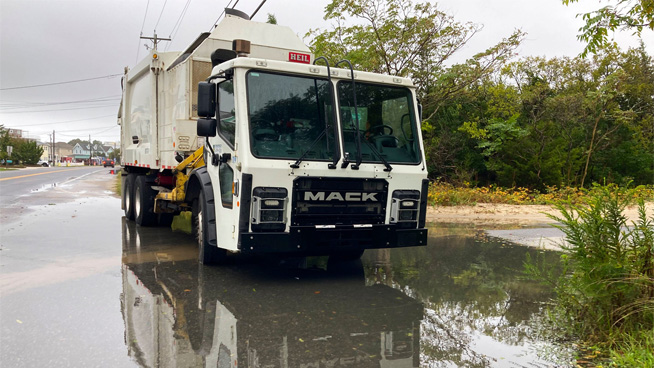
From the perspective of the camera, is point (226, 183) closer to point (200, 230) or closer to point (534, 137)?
point (200, 230)

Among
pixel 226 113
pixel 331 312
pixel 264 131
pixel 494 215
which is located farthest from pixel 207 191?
pixel 494 215

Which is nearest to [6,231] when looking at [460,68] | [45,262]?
[45,262]

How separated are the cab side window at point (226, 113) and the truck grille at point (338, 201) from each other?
1078 millimetres

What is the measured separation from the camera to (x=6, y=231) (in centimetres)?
1051

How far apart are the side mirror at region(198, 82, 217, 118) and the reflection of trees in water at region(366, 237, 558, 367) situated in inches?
116

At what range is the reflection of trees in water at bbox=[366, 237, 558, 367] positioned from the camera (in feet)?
15.1

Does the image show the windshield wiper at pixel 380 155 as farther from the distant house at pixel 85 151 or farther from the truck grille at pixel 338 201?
the distant house at pixel 85 151

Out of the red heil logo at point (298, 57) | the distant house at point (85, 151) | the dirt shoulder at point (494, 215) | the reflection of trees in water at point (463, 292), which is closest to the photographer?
the reflection of trees in water at point (463, 292)

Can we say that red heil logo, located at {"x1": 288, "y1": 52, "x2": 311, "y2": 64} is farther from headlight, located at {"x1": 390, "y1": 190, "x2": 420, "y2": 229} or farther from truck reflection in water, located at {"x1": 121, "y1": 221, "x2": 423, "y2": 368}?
truck reflection in water, located at {"x1": 121, "y1": 221, "x2": 423, "y2": 368}

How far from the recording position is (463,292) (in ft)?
20.8

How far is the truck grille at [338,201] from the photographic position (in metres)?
6.17

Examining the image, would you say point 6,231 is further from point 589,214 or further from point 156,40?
point 156,40

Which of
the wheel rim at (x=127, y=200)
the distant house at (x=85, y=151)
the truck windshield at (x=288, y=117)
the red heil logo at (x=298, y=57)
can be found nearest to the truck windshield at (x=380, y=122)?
the truck windshield at (x=288, y=117)

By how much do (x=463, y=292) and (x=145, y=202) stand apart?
724 centimetres
